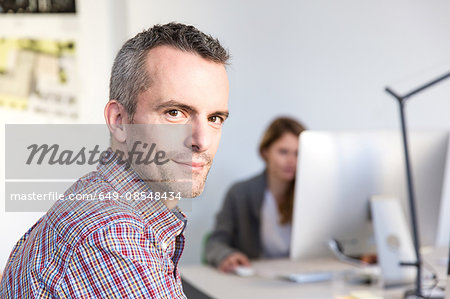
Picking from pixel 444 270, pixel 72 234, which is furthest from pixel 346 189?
pixel 72 234

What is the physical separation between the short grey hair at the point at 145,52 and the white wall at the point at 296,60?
6.76 feet

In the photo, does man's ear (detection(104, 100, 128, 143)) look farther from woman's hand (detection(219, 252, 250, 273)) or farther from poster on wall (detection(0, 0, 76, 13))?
poster on wall (detection(0, 0, 76, 13))

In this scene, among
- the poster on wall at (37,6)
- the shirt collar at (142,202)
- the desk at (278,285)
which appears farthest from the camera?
the poster on wall at (37,6)

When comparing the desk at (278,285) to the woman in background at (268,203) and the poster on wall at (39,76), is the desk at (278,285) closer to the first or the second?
the woman in background at (268,203)

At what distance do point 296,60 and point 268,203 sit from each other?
43.3 inches

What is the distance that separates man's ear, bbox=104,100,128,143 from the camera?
3.35ft

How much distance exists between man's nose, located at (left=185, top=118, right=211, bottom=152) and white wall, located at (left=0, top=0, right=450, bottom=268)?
2140mm

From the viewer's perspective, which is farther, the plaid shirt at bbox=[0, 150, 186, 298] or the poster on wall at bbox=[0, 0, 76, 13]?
the poster on wall at bbox=[0, 0, 76, 13]

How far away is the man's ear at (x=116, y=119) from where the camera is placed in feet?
3.35

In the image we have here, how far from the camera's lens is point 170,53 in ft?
3.20

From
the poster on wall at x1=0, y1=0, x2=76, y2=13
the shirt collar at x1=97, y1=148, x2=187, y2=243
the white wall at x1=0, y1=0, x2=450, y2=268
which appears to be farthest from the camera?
the white wall at x1=0, y1=0, x2=450, y2=268

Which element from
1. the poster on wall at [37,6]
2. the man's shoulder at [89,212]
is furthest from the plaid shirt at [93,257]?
the poster on wall at [37,6]

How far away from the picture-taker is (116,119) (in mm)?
1037

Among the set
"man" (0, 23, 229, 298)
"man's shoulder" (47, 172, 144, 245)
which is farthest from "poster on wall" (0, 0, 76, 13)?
"man's shoulder" (47, 172, 144, 245)
